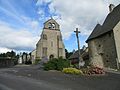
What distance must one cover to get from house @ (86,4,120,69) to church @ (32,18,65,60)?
24561 millimetres

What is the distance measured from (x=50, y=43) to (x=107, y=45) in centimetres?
3080

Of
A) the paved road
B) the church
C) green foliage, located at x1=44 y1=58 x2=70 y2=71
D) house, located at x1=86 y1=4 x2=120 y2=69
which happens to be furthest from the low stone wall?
the paved road

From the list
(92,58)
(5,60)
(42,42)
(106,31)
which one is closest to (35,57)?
(42,42)

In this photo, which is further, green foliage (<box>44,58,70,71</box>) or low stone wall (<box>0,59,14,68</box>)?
low stone wall (<box>0,59,14,68</box>)

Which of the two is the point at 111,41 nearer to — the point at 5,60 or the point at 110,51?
the point at 110,51

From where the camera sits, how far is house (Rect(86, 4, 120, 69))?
2616 cm

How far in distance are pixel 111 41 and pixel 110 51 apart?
1.63 meters

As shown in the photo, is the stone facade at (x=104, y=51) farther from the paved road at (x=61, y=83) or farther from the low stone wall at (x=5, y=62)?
the low stone wall at (x=5, y=62)

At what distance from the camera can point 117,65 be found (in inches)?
1001

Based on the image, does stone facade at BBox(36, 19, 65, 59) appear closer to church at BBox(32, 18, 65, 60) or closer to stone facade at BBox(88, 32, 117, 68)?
church at BBox(32, 18, 65, 60)

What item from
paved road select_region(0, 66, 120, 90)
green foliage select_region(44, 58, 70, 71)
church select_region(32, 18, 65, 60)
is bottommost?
paved road select_region(0, 66, 120, 90)

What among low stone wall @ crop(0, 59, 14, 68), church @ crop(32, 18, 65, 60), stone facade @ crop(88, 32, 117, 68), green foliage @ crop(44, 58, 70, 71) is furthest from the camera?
church @ crop(32, 18, 65, 60)

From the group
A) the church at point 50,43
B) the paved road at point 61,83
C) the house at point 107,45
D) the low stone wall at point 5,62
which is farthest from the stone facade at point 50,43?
the paved road at point 61,83

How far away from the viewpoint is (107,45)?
28188 millimetres
